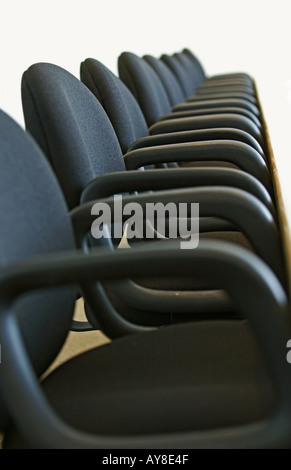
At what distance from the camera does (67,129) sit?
1.17m

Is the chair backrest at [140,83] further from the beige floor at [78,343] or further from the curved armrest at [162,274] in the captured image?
the curved armrest at [162,274]

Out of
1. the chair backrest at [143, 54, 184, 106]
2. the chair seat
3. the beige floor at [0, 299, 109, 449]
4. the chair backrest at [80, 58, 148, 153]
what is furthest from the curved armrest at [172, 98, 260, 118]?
the chair seat

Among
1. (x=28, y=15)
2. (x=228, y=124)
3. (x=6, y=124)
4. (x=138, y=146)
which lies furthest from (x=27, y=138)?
(x=28, y=15)

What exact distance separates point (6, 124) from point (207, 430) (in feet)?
1.69

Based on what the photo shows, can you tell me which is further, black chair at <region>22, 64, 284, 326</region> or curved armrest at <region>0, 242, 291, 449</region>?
black chair at <region>22, 64, 284, 326</region>

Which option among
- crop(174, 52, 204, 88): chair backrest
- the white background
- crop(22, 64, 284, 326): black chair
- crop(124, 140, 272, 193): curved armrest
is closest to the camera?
crop(22, 64, 284, 326): black chair

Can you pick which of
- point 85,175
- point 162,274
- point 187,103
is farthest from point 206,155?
point 187,103

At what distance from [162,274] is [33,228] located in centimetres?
29

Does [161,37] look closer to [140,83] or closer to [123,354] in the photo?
[140,83]

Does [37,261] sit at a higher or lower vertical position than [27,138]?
lower

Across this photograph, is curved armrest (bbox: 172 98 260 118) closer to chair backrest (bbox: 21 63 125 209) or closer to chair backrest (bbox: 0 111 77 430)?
chair backrest (bbox: 21 63 125 209)

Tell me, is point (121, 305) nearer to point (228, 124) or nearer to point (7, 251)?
point (7, 251)

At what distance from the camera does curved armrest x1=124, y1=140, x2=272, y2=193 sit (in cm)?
153

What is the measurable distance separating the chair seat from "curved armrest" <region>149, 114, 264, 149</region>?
1.09m
